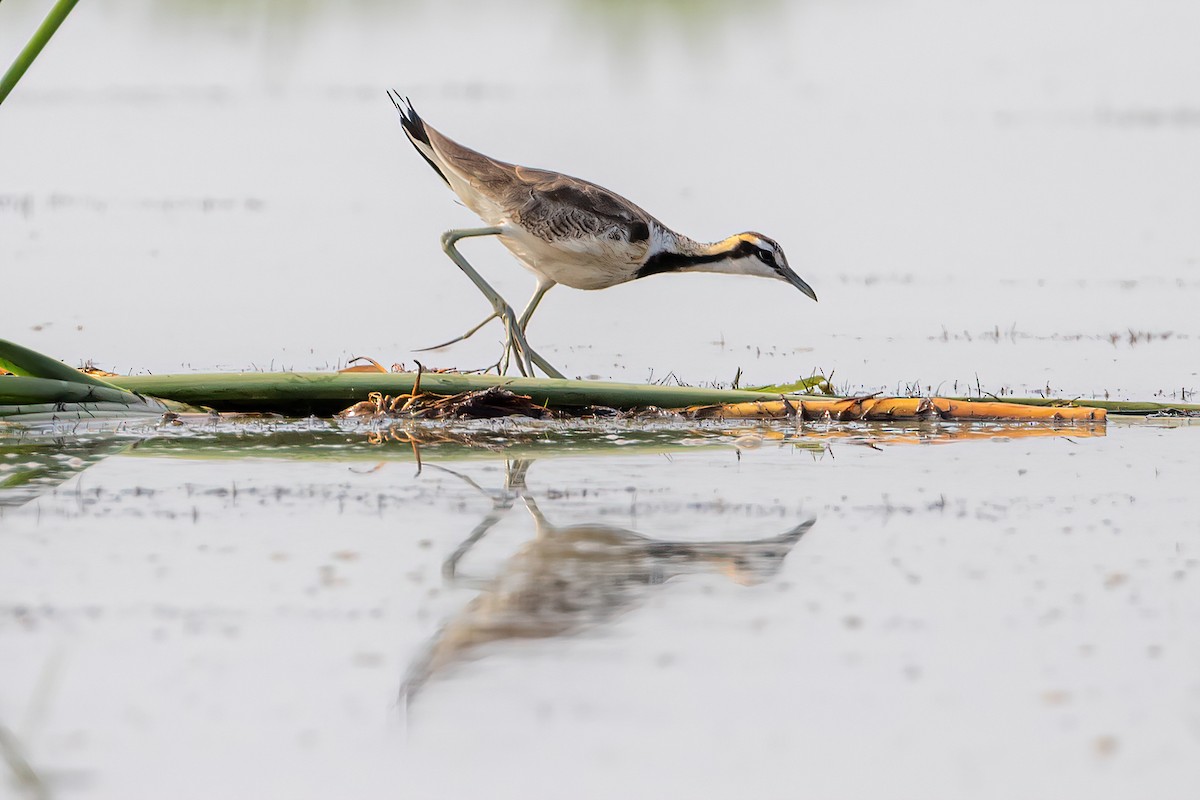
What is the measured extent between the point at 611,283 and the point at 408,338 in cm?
193

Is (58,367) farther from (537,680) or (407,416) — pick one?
(537,680)

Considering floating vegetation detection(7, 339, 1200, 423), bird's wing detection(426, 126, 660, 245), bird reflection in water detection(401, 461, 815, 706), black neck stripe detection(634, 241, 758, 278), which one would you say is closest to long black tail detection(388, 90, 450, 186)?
bird's wing detection(426, 126, 660, 245)

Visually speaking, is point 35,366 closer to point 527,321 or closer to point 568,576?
point 527,321

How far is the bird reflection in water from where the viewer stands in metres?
4.60

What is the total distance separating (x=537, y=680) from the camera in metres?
4.23

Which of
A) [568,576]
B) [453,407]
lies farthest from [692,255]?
[568,576]

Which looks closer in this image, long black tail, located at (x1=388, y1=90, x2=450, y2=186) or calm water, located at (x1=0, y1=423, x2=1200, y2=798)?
calm water, located at (x1=0, y1=423, x2=1200, y2=798)

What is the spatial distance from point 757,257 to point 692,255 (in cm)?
37

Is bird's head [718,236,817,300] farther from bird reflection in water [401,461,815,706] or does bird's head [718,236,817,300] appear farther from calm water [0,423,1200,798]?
bird reflection in water [401,461,815,706]

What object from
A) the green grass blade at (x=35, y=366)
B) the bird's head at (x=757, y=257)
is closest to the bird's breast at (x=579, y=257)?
the bird's head at (x=757, y=257)

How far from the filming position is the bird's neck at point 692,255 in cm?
996

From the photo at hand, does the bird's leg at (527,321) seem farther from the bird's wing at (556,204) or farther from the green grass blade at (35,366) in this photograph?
the green grass blade at (35,366)

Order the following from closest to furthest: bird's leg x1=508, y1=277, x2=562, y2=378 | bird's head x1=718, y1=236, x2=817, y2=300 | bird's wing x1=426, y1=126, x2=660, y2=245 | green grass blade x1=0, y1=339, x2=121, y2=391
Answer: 1. green grass blade x1=0, y1=339, x2=121, y2=391
2. bird's leg x1=508, y1=277, x2=562, y2=378
3. bird's wing x1=426, y1=126, x2=660, y2=245
4. bird's head x1=718, y1=236, x2=817, y2=300

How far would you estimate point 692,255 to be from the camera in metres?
10.1
